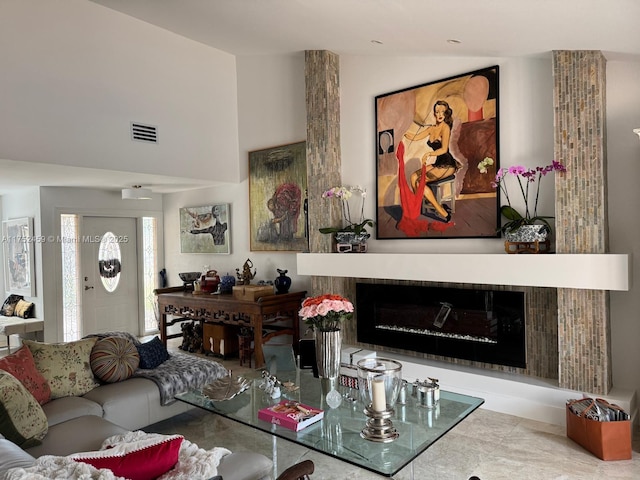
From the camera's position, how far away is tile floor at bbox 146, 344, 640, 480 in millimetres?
2803

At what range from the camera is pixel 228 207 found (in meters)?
6.33

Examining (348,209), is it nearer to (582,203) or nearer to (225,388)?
(582,203)

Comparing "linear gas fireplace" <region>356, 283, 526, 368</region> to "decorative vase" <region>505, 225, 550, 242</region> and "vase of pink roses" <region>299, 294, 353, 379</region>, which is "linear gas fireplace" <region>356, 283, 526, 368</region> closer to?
"decorative vase" <region>505, 225, 550, 242</region>

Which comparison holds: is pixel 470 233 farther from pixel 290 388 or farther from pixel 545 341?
pixel 290 388

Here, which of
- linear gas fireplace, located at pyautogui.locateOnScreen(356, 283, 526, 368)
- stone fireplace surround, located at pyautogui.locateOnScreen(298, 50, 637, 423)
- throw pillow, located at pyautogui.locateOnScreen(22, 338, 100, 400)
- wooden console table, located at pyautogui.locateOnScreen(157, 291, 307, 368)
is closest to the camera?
throw pillow, located at pyautogui.locateOnScreen(22, 338, 100, 400)

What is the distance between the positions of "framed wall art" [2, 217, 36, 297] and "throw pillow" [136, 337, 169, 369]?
11.1 feet

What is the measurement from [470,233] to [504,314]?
75cm

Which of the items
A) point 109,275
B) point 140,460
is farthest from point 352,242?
point 109,275

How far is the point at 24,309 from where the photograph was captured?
612 cm

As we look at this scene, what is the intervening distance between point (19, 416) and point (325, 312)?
5.38 ft

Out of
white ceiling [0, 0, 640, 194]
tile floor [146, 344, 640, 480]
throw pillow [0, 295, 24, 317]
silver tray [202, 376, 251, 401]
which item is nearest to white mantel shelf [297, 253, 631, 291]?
tile floor [146, 344, 640, 480]

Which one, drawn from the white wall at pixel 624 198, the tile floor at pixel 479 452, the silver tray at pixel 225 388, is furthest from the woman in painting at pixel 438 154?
the silver tray at pixel 225 388

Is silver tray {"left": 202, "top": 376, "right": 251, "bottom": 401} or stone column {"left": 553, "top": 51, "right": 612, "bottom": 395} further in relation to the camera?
stone column {"left": 553, "top": 51, "right": 612, "bottom": 395}

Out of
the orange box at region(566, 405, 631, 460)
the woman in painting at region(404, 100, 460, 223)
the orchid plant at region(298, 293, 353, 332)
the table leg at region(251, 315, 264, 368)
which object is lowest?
the orange box at region(566, 405, 631, 460)
